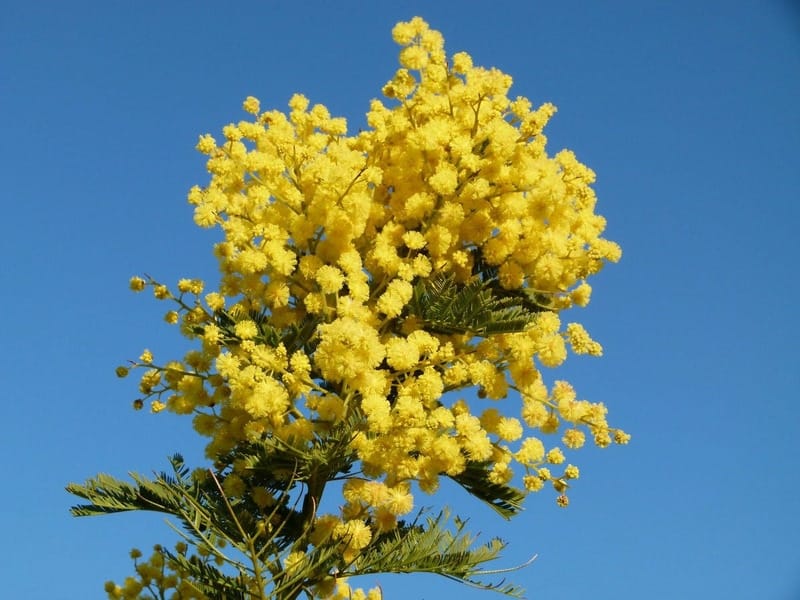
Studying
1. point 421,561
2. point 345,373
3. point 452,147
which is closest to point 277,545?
point 421,561

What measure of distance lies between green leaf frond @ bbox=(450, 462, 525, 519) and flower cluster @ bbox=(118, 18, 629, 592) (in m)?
0.12

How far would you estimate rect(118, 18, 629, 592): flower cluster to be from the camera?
609 centimetres

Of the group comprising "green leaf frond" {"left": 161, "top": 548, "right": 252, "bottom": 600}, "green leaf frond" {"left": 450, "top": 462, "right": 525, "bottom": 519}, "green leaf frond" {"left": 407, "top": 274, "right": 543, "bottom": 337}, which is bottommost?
"green leaf frond" {"left": 161, "top": 548, "right": 252, "bottom": 600}

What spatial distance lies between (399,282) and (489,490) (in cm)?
164

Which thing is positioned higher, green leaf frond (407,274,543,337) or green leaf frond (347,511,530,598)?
green leaf frond (407,274,543,337)

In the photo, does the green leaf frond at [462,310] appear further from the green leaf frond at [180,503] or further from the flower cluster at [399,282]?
the green leaf frond at [180,503]

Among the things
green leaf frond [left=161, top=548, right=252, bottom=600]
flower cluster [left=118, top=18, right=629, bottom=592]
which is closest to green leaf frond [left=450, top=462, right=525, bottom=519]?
flower cluster [left=118, top=18, right=629, bottom=592]

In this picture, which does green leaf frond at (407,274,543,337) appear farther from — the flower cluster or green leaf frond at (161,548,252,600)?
green leaf frond at (161,548,252,600)

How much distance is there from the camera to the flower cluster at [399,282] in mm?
6094

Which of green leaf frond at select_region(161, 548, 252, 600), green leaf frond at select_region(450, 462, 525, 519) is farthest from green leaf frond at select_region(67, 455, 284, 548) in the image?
green leaf frond at select_region(450, 462, 525, 519)

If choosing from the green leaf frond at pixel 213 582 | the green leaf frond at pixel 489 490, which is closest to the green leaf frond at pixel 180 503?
the green leaf frond at pixel 213 582

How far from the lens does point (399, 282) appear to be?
6266 millimetres

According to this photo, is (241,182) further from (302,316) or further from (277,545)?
(277,545)

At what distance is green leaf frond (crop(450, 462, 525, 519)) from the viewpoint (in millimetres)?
6524
